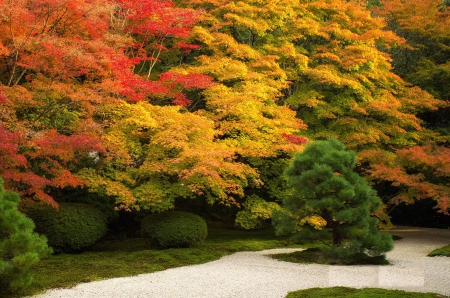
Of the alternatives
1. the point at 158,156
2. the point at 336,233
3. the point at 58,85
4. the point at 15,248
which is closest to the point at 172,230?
the point at 158,156

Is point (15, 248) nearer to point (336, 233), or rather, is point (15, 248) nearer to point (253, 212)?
point (336, 233)

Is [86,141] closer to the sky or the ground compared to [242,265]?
closer to the sky

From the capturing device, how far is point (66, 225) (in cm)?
1181

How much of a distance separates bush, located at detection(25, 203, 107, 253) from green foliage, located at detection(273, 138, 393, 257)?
4.62m

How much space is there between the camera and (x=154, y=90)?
1316 cm

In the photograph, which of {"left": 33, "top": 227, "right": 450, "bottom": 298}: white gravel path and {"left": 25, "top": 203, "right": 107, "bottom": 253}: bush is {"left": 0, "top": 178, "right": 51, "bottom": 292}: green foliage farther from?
{"left": 25, "top": 203, "right": 107, "bottom": 253}: bush

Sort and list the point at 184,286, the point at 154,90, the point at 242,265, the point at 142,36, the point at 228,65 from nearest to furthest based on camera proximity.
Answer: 1. the point at 184,286
2. the point at 242,265
3. the point at 154,90
4. the point at 228,65
5. the point at 142,36

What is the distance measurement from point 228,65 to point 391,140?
667cm

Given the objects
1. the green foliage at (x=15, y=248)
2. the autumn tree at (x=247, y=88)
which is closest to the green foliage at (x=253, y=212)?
the autumn tree at (x=247, y=88)

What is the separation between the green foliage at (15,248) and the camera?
23.9 ft

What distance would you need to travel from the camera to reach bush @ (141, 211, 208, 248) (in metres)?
12.4

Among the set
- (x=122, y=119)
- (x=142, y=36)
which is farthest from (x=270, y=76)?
→ (x=122, y=119)

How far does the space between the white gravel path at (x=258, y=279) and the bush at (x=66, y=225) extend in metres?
2.89

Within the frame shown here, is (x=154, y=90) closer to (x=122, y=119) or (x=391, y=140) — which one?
(x=122, y=119)
